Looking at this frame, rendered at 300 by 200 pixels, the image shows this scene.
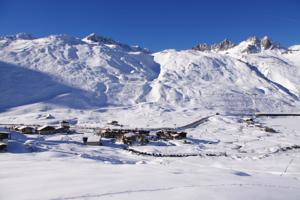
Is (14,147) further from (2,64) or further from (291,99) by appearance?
(291,99)

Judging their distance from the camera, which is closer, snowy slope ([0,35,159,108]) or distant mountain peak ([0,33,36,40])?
snowy slope ([0,35,159,108])

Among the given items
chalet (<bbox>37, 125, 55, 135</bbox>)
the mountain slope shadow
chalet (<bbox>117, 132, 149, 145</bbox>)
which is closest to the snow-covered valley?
the mountain slope shadow

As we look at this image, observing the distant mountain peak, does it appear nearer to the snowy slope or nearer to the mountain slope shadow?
the snowy slope

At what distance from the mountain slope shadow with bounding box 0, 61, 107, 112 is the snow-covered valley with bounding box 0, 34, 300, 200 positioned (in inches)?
11.7

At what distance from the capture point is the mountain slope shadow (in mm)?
103188

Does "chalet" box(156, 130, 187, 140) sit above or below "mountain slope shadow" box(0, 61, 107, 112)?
below

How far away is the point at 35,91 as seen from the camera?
367ft

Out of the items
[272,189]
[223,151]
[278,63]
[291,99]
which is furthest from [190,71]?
[272,189]

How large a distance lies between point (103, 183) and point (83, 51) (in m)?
152

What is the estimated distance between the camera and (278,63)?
175 metres

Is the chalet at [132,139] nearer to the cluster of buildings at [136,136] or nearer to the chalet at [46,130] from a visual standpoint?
the cluster of buildings at [136,136]

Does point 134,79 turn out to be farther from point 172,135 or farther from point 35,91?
point 172,135

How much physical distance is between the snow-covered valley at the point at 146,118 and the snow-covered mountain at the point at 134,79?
0.42 metres

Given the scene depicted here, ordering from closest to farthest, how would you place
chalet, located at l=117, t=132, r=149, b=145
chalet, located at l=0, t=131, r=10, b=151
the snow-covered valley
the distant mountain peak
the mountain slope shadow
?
the snow-covered valley → chalet, located at l=0, t=131, r=10, b=151 → chalet, located at l=117, t=132, r=149, b=145 → the mountain slope shadow → the distant mountain peak
